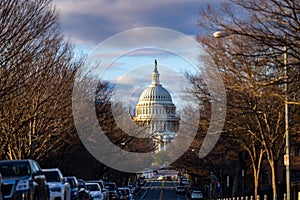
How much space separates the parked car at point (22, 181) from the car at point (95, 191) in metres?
14.3

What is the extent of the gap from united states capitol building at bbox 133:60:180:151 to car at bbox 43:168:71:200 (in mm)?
45908

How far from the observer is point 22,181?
57.5ft

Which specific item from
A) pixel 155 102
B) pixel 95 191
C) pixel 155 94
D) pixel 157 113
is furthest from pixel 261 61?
pixel 155 94

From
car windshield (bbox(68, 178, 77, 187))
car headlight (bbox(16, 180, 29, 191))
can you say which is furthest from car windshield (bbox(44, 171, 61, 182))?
car headlight (bbox(16, 180, 29, 191))

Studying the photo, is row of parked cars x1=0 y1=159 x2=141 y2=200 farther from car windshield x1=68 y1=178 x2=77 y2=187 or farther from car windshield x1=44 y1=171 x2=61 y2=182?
car windshield x1=68 y1=178 x2=77 y2=187

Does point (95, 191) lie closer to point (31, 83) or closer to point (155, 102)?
point (31, 83)

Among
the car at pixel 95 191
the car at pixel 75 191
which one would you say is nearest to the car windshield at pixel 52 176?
the car at pixel 75 191

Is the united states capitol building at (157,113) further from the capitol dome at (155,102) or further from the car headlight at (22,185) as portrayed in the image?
the car headlight at (22,185)

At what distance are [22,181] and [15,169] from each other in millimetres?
1805

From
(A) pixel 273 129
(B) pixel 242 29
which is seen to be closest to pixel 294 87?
(B) pixel 242 29

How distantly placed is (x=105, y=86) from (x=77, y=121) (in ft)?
28.1

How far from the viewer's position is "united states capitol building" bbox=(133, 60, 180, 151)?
77600 mm

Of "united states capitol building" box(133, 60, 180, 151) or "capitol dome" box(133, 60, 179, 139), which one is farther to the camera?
"capitol dome" box(133, 60, 179, 139)

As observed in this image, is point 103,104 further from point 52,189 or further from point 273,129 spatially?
point 52,189
